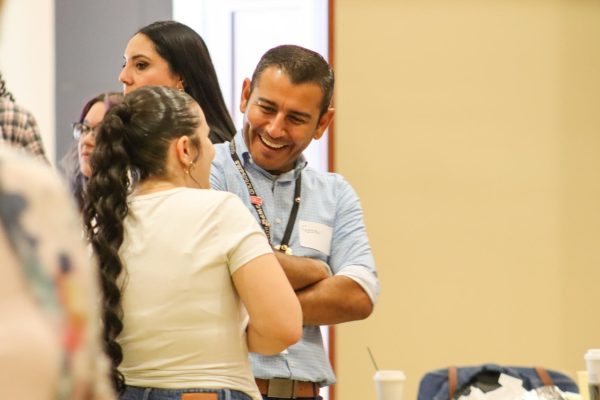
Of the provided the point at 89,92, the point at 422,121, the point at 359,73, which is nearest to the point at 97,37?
the point at 89,92

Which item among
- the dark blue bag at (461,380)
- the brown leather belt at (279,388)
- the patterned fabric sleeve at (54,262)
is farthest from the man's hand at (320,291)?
the patterned fabric sleeve at (54,262)

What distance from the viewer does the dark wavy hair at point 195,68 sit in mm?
2986

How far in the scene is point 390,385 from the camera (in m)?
2.81

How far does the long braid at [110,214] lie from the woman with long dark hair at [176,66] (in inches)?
32.6

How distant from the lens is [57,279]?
2.34 ft

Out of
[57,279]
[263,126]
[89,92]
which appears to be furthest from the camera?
[89,92]

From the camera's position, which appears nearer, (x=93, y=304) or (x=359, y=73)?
(x=93, y=304)

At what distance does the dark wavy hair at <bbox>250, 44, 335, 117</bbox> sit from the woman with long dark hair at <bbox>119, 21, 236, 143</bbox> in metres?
0.18

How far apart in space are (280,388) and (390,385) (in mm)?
409

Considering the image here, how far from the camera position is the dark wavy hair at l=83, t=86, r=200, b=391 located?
2.03m

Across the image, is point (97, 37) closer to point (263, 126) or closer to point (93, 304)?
point (263, 126)

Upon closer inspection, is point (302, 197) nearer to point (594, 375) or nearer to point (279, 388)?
point (279, 388)

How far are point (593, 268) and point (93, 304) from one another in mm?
4878

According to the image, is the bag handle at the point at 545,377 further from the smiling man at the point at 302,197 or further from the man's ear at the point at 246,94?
the man's ear at the point at 246,94
